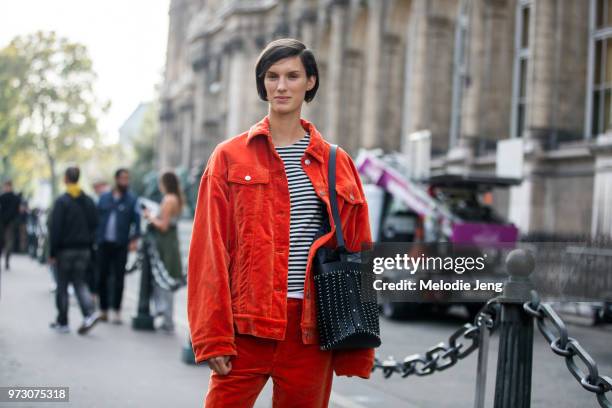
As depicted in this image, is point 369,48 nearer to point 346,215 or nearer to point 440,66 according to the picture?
point 440,66

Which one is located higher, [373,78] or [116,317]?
[373,78]

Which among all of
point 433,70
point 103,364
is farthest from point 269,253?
point 433,70

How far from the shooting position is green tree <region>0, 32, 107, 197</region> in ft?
182

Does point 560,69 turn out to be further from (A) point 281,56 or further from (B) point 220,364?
(B) point 220,364

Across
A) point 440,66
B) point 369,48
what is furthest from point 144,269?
point 369,48

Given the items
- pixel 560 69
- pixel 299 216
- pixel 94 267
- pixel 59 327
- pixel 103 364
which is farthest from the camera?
pixel 560 69

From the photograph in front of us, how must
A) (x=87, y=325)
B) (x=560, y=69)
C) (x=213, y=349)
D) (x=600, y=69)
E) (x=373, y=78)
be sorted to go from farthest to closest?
(x=373, y=78) < (x=560, y=69) < (x=600, y=69) < (x=87, y=325) < (x=213, y=349)

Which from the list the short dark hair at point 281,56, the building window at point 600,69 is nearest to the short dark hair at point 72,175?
the short dark hair at point 281,56

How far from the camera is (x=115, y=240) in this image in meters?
12.2

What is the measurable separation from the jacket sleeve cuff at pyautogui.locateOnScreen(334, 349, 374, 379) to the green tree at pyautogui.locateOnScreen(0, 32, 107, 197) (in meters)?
53.2

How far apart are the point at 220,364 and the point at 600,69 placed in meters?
18.7

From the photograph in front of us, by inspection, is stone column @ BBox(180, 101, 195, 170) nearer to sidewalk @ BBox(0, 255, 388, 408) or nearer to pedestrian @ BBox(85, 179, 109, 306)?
pedestrian @ BBox(85, 179, 109, 306)

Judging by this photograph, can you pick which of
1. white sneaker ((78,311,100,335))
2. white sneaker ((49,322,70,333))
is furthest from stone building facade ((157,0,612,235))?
white sneaker ((49,322,70,333))

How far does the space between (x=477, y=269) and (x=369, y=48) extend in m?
27.3
